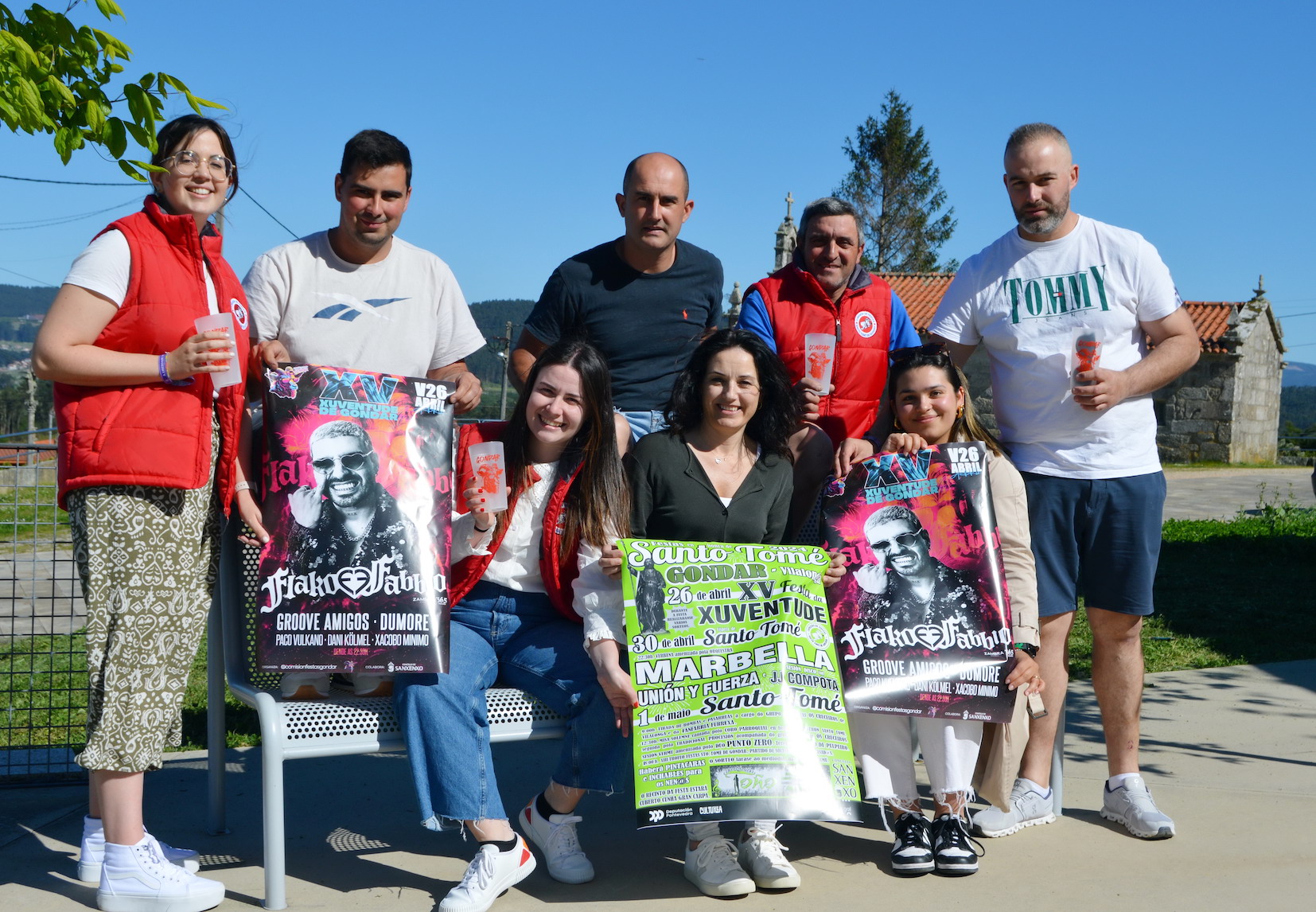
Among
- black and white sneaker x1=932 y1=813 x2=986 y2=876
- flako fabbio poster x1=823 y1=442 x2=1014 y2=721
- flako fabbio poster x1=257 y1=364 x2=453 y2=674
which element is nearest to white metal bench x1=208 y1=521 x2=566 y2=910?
flako fabbio poster x1=257 y1=364 x2=453 y2=674

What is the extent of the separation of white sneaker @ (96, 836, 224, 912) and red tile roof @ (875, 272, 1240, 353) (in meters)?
31.0

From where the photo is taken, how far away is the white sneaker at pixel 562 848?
3471mm

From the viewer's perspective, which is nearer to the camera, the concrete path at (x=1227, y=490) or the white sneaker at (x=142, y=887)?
the white sneaker at (x=142, y=887)

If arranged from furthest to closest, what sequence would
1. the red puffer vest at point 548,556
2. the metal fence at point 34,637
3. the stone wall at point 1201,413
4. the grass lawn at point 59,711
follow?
the stone wall at point 1201,413 < the grass lawn at point 59,711 < the metal fence at point 34,637 < the red puffer vest at point 548,556

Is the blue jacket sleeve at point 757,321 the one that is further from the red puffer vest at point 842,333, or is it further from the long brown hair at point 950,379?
the long brown hair at point 950,379

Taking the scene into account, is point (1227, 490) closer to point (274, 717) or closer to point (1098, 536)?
point (1098, 536)

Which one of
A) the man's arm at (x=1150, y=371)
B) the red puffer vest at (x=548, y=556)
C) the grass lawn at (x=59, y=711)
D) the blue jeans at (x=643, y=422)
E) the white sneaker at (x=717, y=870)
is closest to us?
the white sneaker at (x=717, y=870)

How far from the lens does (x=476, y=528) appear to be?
3576 mm

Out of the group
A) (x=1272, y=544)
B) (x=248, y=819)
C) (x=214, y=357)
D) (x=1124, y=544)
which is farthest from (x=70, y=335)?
(x=1272, y=544)

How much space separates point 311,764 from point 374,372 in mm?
2055

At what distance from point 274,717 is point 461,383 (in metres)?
1.24

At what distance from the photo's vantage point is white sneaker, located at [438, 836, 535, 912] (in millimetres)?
3166

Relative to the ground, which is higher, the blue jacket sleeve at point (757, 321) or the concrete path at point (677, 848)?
the blue jacket sleeve at point (757, 321)

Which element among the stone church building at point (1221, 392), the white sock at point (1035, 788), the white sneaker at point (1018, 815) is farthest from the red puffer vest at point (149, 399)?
the stone church building at point (1221, 392)
